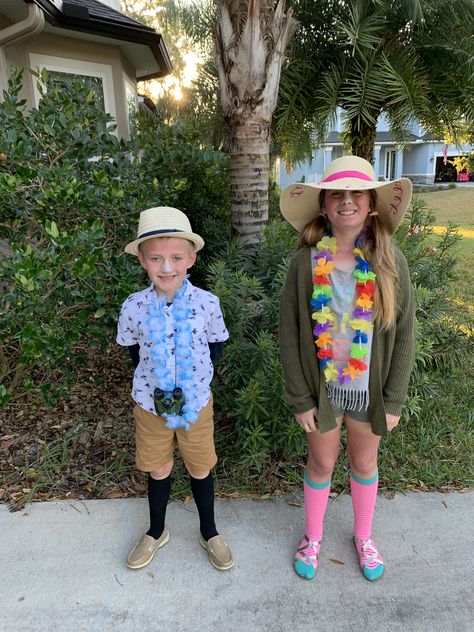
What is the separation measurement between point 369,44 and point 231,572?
5.17 metres

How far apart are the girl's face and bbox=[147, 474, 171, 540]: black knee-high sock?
1.43m

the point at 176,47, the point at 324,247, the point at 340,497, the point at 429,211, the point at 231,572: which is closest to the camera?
the point at 324,247

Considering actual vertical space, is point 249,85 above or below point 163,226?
above

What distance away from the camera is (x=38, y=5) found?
5211 millimetres

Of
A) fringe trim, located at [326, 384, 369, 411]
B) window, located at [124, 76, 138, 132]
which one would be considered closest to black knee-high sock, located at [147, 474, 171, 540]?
fringe trim, located at [326, 384, 369, 411]

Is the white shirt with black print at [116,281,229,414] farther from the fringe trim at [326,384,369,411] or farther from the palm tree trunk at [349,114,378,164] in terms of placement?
the palm tree trunk at [349,114,378,164]

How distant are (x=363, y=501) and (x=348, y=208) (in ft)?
4.49

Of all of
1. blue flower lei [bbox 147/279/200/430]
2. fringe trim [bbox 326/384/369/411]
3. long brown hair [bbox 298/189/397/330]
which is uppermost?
long brown hair [bbox 298/189/397/330]

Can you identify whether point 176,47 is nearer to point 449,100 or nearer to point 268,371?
point 449,100

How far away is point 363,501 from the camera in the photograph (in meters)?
2.26

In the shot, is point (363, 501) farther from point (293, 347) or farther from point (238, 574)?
point (293, 347)

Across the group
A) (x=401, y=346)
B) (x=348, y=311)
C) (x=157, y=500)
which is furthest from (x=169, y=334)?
(x=401, y=346)

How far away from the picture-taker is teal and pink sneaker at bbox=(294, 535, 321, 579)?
7.28 feet

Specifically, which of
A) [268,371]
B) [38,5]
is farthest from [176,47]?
[268,371]
